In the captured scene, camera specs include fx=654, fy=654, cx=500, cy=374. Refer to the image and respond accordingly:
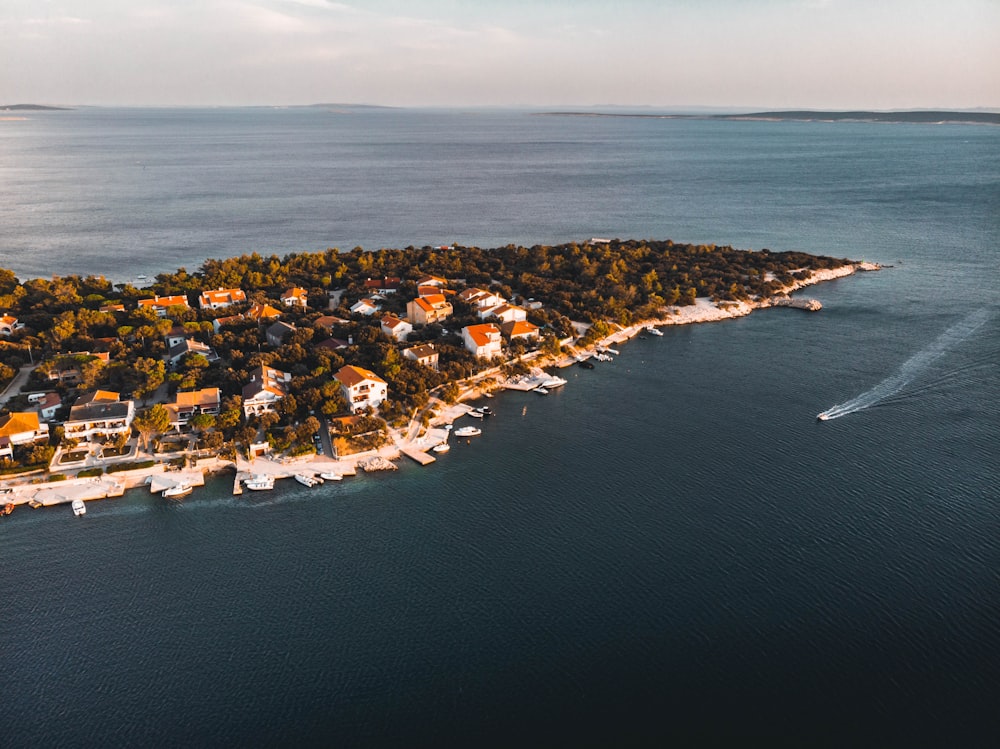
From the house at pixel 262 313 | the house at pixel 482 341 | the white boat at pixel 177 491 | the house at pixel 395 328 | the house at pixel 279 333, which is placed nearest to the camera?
the white boat at pixel 177 491

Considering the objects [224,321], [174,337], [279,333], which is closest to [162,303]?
[224,321]

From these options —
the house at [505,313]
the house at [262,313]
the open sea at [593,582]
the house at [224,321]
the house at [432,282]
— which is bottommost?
the open sea at [593,582]

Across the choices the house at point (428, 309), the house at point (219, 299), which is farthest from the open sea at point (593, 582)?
the house at point (219, 299)

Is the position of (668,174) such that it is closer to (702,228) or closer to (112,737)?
(702,228)

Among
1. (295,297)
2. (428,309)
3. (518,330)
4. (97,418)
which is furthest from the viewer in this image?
(295,297)

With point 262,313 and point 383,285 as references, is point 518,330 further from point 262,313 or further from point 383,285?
point 262,313

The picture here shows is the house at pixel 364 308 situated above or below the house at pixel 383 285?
below

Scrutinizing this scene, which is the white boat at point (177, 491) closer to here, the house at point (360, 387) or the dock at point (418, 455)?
the house at point (360, 387)
